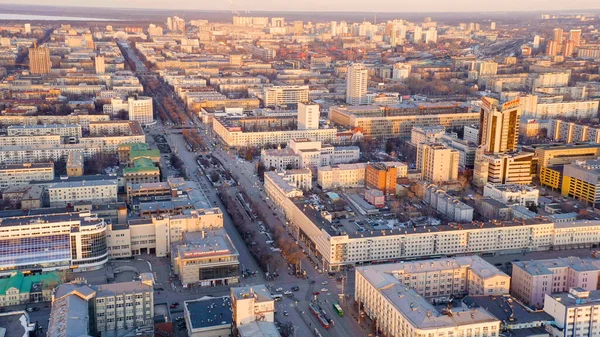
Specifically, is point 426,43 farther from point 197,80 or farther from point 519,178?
point 519,178

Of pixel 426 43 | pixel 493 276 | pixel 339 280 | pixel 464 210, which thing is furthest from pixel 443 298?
pixel 426 43

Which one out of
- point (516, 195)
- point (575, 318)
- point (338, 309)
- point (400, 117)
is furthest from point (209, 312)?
point (400, 117)

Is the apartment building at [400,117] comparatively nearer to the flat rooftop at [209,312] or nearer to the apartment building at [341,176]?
the apartment building at [341,176]

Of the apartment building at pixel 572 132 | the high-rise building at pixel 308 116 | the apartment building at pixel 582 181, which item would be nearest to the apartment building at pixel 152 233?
the apartment building at pixel 582 181

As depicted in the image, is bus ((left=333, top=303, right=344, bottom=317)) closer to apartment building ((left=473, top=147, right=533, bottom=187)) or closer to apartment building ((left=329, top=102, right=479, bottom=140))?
apartment building ((left=473, top=147, right=533, bottom=187))

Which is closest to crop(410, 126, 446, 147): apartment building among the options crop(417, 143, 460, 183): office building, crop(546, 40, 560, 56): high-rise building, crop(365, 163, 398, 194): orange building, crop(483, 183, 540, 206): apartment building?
crop(417, 143, 460, 183): office building

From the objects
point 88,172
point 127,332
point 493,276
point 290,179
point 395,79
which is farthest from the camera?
point 395,79

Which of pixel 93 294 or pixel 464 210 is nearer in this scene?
pixel 93 294
